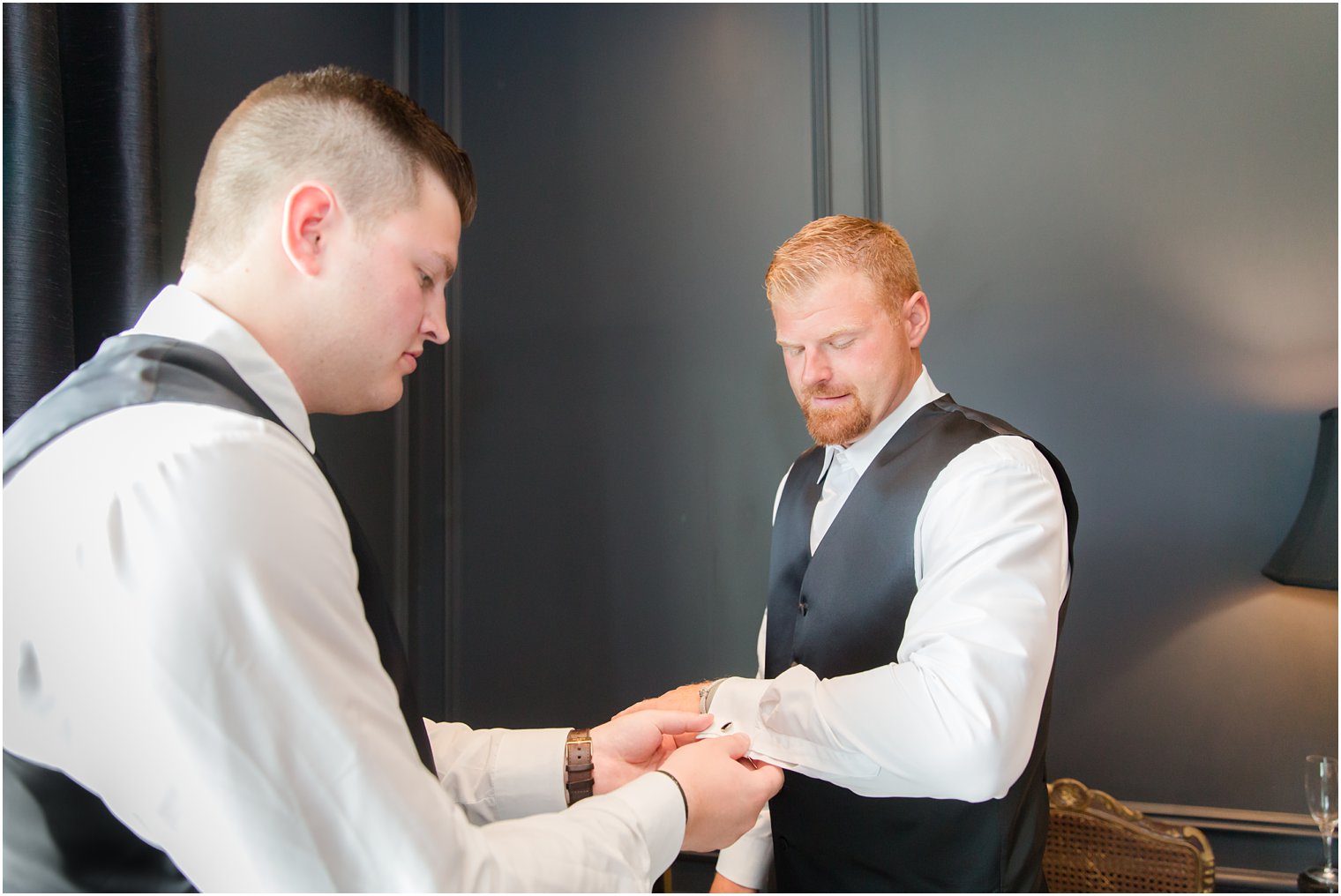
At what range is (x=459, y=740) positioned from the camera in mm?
1418

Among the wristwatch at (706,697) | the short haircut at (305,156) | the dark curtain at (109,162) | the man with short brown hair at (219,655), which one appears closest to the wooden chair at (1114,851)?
the wristwatch at (706,697)

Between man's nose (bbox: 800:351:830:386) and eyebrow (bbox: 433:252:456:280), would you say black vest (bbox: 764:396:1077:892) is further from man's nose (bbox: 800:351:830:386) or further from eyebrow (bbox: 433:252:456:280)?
eyebrow (bbox: 433:252:456:280)

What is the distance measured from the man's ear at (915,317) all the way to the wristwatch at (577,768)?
98cm

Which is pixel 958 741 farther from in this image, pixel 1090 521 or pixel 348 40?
pixel 348 40

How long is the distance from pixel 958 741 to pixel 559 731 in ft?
1.99

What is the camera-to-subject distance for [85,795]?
2.51 ft

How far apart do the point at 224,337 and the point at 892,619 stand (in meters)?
1.13

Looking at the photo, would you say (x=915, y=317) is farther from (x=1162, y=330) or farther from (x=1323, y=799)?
(x=1323, y=799)

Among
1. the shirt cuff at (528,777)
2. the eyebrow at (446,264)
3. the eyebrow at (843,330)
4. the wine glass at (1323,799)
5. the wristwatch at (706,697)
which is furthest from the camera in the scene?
the wine glass at (1323,799)

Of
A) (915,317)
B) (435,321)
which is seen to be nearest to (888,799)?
(915,317)

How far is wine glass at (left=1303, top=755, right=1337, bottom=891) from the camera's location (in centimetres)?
202

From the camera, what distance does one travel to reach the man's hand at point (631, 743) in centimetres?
143

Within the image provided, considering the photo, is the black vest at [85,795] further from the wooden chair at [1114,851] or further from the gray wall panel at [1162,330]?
the gray wall panel at [1162,330]

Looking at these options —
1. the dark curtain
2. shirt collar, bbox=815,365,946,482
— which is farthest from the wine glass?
the dark curtain
